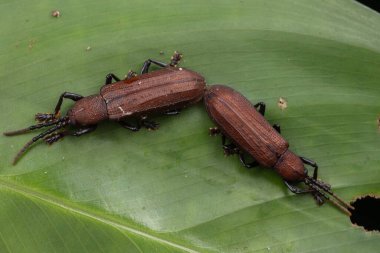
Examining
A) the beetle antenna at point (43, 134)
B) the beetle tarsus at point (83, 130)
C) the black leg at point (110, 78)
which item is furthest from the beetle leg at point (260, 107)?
the beetle antenna at point (43, 134)

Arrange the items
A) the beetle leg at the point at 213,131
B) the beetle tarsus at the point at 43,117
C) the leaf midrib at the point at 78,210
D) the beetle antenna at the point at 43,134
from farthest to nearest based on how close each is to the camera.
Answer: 1. the beetle leg at the point at 213,131
2. the beetle tarsus at the point at 43,117
3. the beetle antenna at the point at 43,134
4. the leaf midrib at the point at 78,210

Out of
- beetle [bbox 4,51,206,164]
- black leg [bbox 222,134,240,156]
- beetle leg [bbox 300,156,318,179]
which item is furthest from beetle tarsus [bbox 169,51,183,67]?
beetle leg [bbox 300,156,318,179]

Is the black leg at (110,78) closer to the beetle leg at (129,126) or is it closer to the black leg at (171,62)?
the black leg at (171,62)

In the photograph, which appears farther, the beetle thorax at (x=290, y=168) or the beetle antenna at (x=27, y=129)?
the beetle thorax at (x=290, y=168)

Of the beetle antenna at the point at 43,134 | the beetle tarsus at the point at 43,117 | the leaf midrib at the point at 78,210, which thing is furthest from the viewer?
the beetle tarsus at the point at 43,117

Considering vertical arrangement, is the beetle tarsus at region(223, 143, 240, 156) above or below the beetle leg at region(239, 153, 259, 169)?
above

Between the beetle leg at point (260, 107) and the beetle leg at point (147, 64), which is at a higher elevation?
the beetle leg at point (147, 64)

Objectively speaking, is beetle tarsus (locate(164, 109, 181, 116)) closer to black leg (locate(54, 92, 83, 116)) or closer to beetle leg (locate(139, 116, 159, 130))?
beetle leg (locate(139, 116, 159, 130))

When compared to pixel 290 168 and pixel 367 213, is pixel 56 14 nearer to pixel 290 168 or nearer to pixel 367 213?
pixel 290 168
